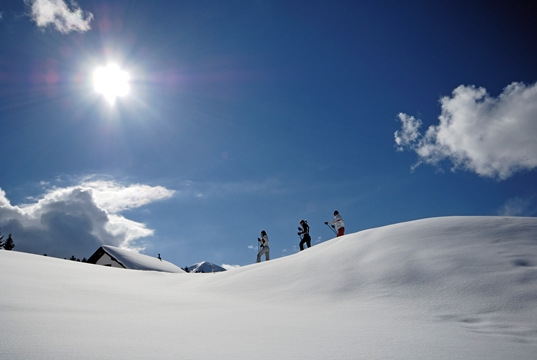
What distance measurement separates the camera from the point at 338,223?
491 inches

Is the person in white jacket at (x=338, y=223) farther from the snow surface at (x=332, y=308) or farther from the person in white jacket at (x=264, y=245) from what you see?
the snow surface at (x=332, y=308)

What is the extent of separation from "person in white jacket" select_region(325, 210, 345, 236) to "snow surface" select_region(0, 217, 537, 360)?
507 centimetres

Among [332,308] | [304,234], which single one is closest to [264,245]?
[304,234]

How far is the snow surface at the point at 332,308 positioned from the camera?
2.59 meters

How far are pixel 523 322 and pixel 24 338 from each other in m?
5.04

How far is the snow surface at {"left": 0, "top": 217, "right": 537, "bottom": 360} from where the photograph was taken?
2.59 m

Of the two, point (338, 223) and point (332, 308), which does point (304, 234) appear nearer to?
point (338, 223)

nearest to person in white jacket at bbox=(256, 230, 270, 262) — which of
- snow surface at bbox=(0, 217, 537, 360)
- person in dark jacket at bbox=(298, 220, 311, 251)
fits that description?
person in dark jacket at bbox=(298, 220, 311, 251)

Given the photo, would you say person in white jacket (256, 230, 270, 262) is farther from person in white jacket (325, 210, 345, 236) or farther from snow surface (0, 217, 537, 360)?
snow surface (0, 217, 537, 360)

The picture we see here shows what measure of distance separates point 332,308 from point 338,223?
8.16 metres

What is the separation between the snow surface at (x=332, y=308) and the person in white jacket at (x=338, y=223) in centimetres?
507

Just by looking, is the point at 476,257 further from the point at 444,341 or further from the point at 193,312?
the point at 193,312

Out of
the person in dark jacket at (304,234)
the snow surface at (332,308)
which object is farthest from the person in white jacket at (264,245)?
the snow surface at (332,308)

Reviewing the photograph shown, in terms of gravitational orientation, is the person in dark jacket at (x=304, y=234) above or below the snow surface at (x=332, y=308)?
above
